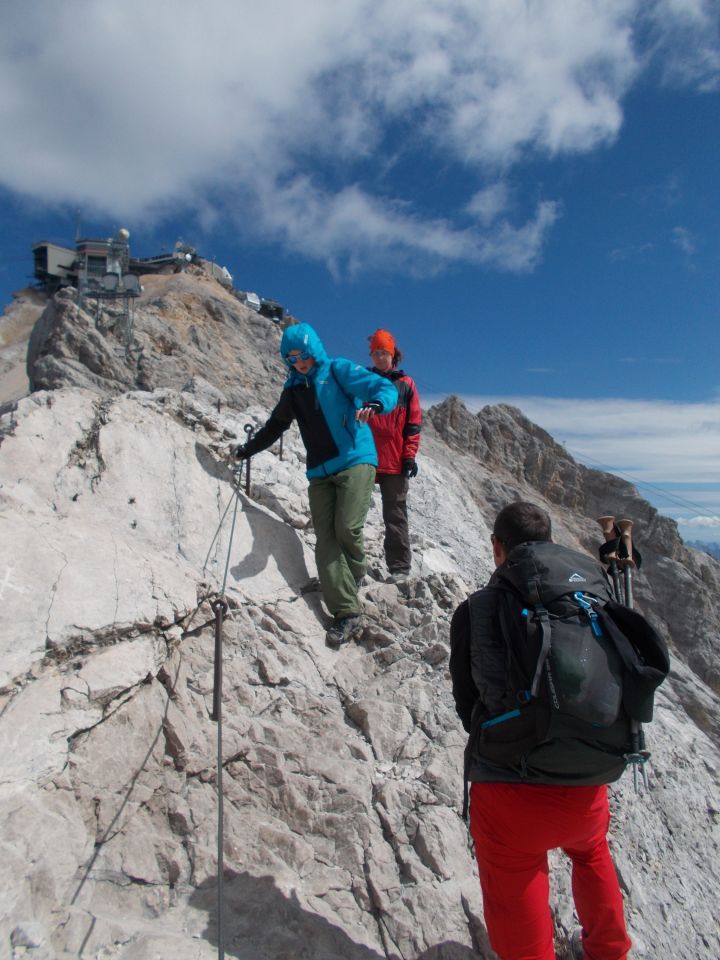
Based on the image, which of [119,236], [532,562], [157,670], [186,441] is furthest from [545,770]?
[119,236]

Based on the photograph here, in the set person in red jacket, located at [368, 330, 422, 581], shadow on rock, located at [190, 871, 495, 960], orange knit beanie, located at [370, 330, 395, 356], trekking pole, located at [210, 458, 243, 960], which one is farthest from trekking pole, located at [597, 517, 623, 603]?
orange knit beanie, located at [370, 330, 395, 356]

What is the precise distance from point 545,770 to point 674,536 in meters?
15.4

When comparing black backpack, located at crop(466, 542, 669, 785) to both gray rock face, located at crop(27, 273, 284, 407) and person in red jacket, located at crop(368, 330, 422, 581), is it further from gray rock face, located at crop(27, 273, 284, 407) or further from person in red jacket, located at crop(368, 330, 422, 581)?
gray rock face, located at crop(27, 273, 284, 407)

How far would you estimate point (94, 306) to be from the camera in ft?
65.2

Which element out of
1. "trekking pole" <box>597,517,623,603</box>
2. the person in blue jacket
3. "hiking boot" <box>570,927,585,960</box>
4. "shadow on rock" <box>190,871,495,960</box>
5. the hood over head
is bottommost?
"hiking boot" <box>570,927,585,960</box>

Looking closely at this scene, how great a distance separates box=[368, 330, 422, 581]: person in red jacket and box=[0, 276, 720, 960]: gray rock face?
0.30 meters

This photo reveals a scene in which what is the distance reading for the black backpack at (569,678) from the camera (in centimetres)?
236

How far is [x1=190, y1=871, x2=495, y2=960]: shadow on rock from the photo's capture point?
2902 mm

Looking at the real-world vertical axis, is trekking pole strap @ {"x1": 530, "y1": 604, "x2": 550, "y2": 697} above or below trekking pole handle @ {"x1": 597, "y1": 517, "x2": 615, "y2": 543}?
below

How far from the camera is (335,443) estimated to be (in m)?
5.29

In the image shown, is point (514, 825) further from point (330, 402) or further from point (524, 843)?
point (330, 402)

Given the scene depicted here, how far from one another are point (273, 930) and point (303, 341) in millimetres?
4104

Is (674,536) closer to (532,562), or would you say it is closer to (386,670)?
(386,670)

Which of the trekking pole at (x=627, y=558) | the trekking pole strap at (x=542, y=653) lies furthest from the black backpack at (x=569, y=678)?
the trekking pole at (x=627, y=558)
